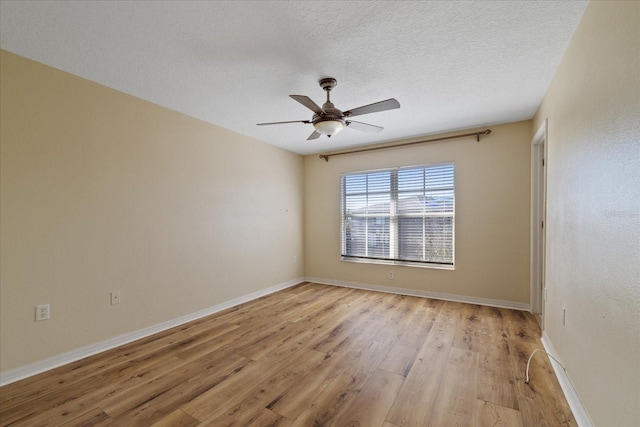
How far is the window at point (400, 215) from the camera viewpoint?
13.9 feet

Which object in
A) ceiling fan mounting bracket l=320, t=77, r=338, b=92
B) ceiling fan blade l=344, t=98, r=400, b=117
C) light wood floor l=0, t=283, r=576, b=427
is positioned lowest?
light wood floor l=0, t=283, r=576, b=427

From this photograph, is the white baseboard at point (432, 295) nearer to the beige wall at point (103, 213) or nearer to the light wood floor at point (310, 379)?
the light wood floor at point (310, 379)

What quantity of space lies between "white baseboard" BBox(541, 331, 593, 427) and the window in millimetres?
2010

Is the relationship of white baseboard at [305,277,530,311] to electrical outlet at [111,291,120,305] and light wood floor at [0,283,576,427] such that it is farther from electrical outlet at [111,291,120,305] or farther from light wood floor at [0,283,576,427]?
electrical outlet at [111,291,120,305]

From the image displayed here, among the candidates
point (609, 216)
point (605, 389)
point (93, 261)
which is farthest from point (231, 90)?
point (605, 389)

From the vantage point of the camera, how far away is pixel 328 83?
2555 mm

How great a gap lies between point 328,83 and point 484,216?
9.61 ft

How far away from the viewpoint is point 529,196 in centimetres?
365

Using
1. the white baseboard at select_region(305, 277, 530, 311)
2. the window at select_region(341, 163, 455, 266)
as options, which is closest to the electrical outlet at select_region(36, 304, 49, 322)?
the white baseboard at select_region(305, 277, 530, 311)

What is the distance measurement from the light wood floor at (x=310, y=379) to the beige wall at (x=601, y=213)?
487 millimetres

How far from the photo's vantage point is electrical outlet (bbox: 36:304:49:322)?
2254mm

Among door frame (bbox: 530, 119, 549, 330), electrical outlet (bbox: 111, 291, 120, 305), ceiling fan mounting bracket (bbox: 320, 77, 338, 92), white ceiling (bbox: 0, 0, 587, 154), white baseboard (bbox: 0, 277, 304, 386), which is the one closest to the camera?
white ceiling (bbox: 0, 0, 587, 154)

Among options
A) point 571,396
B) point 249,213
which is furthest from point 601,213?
point 249,213

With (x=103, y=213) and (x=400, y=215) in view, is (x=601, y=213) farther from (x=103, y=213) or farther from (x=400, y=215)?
(x=103, y=213)
